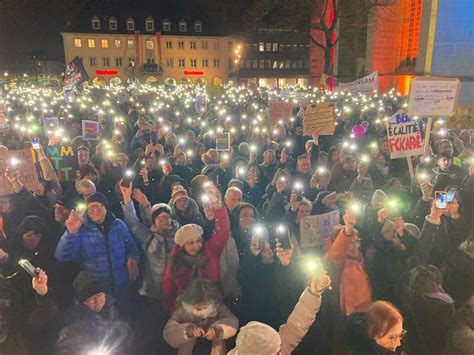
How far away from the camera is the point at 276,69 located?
63031 mm

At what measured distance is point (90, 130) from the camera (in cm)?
929

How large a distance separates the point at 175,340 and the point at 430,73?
15.3 meters

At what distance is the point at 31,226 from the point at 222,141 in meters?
4.66

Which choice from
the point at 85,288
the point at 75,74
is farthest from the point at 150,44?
the point at 85,288

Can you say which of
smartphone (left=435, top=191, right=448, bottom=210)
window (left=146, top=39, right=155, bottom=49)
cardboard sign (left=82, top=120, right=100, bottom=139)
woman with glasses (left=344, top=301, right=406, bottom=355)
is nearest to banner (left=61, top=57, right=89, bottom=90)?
cardboard sign (left=82, top=120, right=100, bottom=139)

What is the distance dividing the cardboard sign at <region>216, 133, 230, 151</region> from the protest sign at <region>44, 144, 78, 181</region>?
2.70m

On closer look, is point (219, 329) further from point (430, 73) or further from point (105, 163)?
point (430, 73)

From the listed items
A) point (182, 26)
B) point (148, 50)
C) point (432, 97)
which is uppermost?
point (182, 26)

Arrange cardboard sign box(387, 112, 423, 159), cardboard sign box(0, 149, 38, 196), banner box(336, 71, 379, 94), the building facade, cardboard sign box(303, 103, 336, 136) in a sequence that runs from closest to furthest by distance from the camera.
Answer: cardboard sign box(0, 149, 38, 196) → cardboard sign box(387, 112, 423, 159) → cardboard sign box(303, 103, 336, 136) → banner box(336, 71, 379, 94) → the building facade

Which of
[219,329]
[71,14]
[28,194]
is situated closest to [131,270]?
[219,329]

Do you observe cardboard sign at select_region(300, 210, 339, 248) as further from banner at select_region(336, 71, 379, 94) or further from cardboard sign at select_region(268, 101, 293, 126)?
banner at select_region(336, 71, 379, 94)

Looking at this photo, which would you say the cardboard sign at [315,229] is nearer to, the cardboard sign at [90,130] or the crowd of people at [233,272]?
the crowd of people at [233,272]

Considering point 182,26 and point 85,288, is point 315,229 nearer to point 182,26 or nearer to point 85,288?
point 85,288

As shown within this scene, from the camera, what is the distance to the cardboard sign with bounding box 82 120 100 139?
9.17 meters
